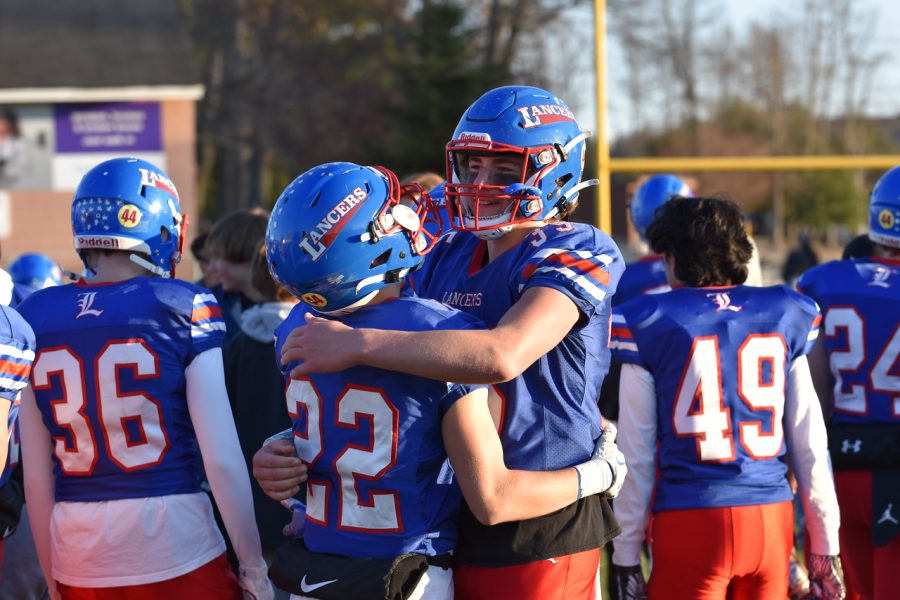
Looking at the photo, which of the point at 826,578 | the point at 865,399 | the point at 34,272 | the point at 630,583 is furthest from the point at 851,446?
the point at 34,272

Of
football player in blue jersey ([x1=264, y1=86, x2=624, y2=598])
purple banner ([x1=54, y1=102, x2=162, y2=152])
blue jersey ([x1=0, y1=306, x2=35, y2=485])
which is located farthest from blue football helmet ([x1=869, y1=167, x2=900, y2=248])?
purple banner ([x1=54, y1=102, x2=162, y2=152])

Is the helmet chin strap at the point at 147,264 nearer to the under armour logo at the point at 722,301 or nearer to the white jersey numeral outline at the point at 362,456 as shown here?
the white jersey numeral outline at the point at 362,456

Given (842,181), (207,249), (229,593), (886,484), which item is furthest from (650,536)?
(842,181)

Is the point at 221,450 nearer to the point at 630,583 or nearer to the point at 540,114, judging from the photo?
the point at 540,114

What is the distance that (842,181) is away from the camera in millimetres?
36812

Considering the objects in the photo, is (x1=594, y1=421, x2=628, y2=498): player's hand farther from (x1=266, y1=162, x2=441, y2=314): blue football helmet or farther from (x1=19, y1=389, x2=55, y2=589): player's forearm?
(x1=19, y1=389, x2=55, y2=589): player's forearm

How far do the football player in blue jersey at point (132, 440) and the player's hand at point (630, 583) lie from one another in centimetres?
117

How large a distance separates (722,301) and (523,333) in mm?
1387

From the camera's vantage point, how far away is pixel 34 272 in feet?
20.3

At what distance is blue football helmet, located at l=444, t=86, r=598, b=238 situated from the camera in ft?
9.07

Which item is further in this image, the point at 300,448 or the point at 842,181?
the point at 842,181

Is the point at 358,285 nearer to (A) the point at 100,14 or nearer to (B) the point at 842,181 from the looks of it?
(A) the point at 100,14

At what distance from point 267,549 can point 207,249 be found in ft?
5.13

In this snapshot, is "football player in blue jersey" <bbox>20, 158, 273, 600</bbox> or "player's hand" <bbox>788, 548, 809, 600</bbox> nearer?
"football player in blue jersey" <bbox>20, 158, 273, 600</bbox>
